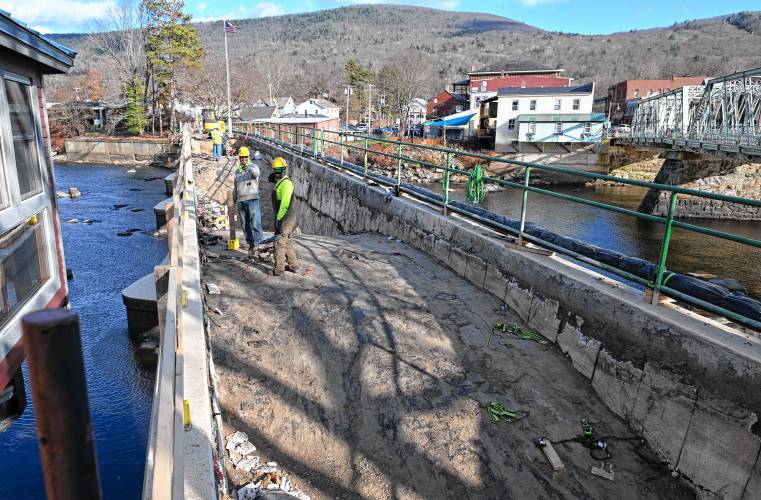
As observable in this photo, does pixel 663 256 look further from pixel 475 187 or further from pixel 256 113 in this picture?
pixel 256 113

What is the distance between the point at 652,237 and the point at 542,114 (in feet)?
96.3

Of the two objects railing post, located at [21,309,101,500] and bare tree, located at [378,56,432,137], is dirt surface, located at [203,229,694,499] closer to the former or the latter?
railing post, located at [21,309,101,500]

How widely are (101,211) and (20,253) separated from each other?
21.0m

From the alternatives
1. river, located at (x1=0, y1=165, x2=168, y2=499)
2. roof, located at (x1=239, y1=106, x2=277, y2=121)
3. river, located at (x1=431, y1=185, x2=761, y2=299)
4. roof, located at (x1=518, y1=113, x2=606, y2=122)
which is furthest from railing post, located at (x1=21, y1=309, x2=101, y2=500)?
roof, located at (x1=239, y1=106, x2=277, y2=121)

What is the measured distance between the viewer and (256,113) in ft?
226

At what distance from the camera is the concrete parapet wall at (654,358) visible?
355cm

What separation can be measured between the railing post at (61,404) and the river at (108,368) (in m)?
5.85

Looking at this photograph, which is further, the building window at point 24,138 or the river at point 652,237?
the river at point 652,237

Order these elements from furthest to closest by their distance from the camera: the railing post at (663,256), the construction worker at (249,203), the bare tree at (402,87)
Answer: the bare tree at (402,87), the construction worker at (249,203), the railing post at (663,256)

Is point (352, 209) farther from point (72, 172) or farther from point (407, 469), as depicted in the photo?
point (72, 172)

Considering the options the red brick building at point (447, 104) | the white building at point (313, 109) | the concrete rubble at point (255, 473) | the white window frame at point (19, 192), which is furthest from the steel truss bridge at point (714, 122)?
the white building at point (313, 109)

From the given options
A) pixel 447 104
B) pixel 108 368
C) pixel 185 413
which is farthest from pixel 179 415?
pixel 447 104

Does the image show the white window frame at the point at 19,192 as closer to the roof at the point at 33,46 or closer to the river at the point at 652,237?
the roof at the point at 33,46

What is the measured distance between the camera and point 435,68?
15762 centimetres
